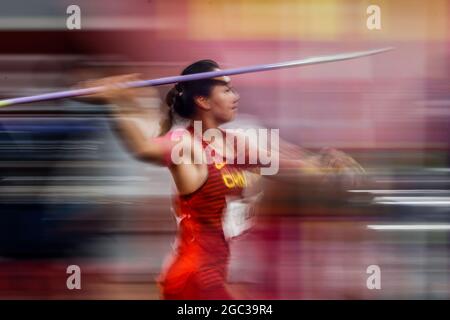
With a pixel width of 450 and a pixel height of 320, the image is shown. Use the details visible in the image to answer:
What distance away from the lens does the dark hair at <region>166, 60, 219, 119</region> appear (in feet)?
11.8

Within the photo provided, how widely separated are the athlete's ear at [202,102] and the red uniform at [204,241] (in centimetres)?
14

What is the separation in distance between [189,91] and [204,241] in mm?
572

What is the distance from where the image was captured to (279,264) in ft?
11.9

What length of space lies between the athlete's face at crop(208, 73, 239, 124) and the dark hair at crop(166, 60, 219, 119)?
0.09 feet

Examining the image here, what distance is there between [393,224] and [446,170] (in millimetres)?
283

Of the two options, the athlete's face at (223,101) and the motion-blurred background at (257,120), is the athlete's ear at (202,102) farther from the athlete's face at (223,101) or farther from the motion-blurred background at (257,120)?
the motion-blurred background at (257,120)

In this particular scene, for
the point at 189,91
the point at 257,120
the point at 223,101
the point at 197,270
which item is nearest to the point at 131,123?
the point at 189,91

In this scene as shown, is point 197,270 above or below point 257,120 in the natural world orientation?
below

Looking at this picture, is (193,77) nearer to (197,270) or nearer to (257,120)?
(257,120)

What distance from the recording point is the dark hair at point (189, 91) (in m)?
3.59

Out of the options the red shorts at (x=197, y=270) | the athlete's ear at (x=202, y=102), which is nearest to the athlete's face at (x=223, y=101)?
the athlete's ear at (x=202, y=102)

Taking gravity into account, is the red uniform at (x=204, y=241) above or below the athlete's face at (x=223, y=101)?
below

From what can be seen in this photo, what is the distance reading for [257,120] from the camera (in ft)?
11.8
